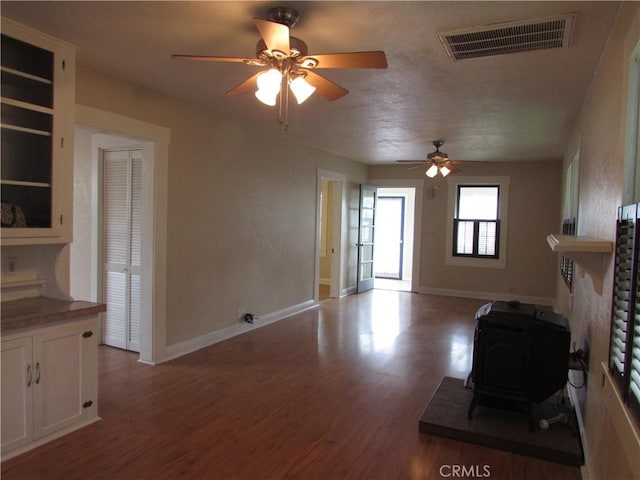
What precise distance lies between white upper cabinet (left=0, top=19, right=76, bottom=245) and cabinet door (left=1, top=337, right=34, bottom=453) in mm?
635

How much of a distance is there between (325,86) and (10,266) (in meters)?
2.34

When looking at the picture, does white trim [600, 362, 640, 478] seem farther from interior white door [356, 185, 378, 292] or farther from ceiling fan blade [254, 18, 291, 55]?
interior white door [356, 185, 378, 292]

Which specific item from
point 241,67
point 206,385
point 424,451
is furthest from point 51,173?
point 424,451

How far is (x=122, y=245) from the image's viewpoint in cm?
453

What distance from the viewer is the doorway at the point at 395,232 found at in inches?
420

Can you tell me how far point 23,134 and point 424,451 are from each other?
10.6ft

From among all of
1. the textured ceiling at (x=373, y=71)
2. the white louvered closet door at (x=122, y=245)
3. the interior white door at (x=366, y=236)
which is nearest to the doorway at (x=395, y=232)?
the interior white door at (x=366, y=236)

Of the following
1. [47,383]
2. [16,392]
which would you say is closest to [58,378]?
[47,383]

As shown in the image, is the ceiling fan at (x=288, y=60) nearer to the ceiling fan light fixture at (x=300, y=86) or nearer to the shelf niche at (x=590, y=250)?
the ceiling fan light fixture at (x=300, y=86)

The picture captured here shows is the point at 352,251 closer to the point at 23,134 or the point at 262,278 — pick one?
the point at 262,278

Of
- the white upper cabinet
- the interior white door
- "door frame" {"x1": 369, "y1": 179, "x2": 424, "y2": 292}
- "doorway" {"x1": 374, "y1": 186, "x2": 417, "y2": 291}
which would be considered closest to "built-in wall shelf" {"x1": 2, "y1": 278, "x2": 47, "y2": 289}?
the white upper cabinet

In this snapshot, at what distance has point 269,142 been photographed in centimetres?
563

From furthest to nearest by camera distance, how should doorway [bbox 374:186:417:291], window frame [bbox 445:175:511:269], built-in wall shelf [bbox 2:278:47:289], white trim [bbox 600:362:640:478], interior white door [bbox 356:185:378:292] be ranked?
doorway [bbox 374:186:417:291] → interior white door [bbox 356:185:378:292] → window frame [bbox 445:175:511:269] → built-in wall shelf [bbox 2:278:47:289] → white trim [bbox 600:362:640:478]

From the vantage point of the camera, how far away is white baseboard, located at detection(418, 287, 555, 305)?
7.62m
